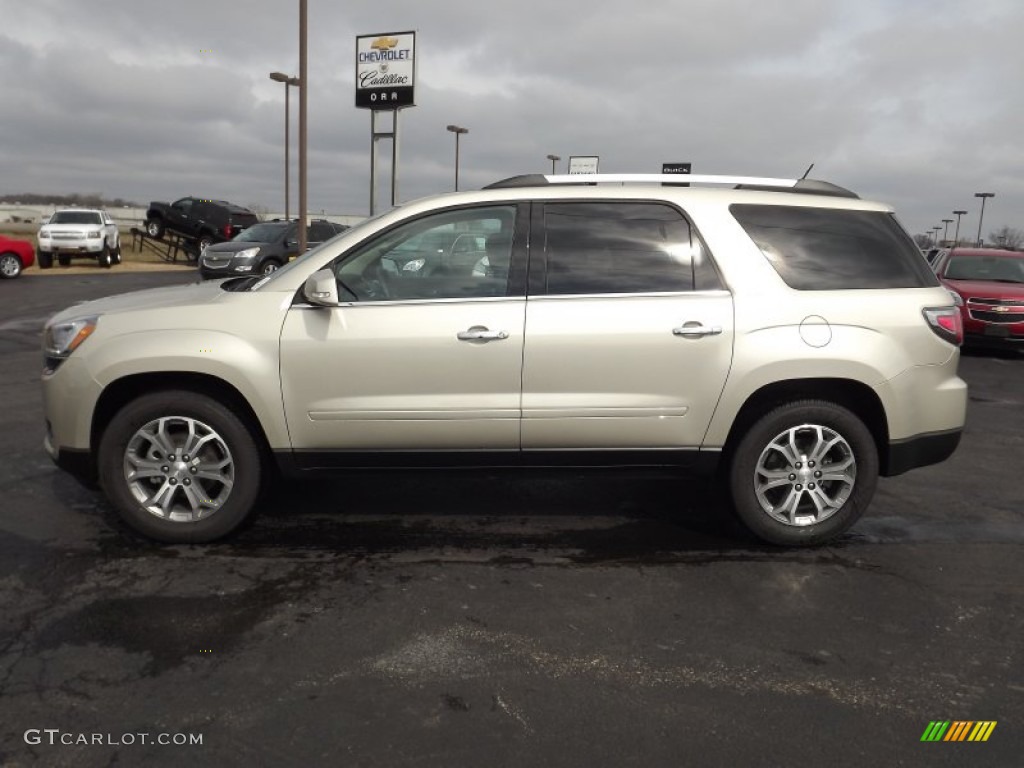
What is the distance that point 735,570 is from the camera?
3957 mm

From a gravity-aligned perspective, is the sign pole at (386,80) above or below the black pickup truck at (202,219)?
above

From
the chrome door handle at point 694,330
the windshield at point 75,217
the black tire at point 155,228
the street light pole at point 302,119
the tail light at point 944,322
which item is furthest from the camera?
the black tire at point 155,228

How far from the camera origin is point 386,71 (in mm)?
21312

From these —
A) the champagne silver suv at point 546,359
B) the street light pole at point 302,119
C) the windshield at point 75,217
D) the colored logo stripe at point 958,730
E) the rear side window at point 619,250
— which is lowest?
the colored logo stripe at point 958,730

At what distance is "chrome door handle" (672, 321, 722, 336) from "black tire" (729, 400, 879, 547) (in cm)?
56

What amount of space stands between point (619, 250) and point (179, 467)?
2.47m

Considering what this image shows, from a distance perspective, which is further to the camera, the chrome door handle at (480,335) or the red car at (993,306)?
the red car at (993,306)

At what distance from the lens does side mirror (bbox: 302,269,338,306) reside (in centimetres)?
382

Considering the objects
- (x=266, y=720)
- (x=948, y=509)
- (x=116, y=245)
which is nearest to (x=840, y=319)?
(x=948, y=509)

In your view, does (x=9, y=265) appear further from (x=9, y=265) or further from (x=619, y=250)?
(x=619, y=250)

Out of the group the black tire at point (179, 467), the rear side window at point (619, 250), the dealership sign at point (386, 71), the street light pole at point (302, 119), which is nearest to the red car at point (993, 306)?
the rear side window at point (619, 250)

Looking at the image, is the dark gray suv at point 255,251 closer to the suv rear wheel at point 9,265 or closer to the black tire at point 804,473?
the suv rear wheel at point 9,265

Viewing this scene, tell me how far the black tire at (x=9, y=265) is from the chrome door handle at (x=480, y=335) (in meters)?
22.0

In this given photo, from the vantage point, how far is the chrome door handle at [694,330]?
3.93m
